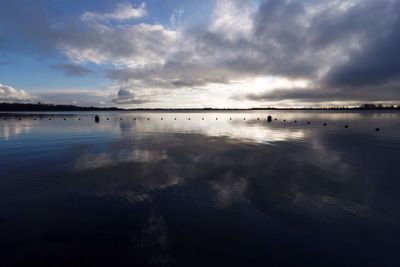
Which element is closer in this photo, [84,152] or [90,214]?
[90,214]

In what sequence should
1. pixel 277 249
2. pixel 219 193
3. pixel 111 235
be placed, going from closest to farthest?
1. pixel 277 249
2. pixel 111 235
3. pixel 219 193

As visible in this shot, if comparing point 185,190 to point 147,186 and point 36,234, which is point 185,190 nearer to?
point 147,186

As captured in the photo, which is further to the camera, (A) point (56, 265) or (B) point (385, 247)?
(B) point (385, 247)

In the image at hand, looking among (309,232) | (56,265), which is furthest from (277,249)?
(56,265)

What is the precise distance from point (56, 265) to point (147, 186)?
479cm

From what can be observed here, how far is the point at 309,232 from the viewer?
6199 mm

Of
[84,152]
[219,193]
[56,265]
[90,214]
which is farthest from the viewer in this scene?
[84,152]

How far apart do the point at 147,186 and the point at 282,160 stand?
9.31 m

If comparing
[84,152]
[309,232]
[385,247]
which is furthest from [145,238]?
[84,152]

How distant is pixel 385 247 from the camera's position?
5.62 metres

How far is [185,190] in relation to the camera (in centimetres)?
904

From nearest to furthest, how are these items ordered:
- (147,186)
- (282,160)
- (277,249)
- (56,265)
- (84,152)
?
1. (56,265)
2. (277,249)
3. (147,186)
4. (282,160)
5. (84,152)

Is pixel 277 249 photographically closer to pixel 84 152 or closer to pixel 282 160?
pixel 282 160

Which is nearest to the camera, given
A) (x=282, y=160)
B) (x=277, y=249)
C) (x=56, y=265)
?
(x=56, y=265)
